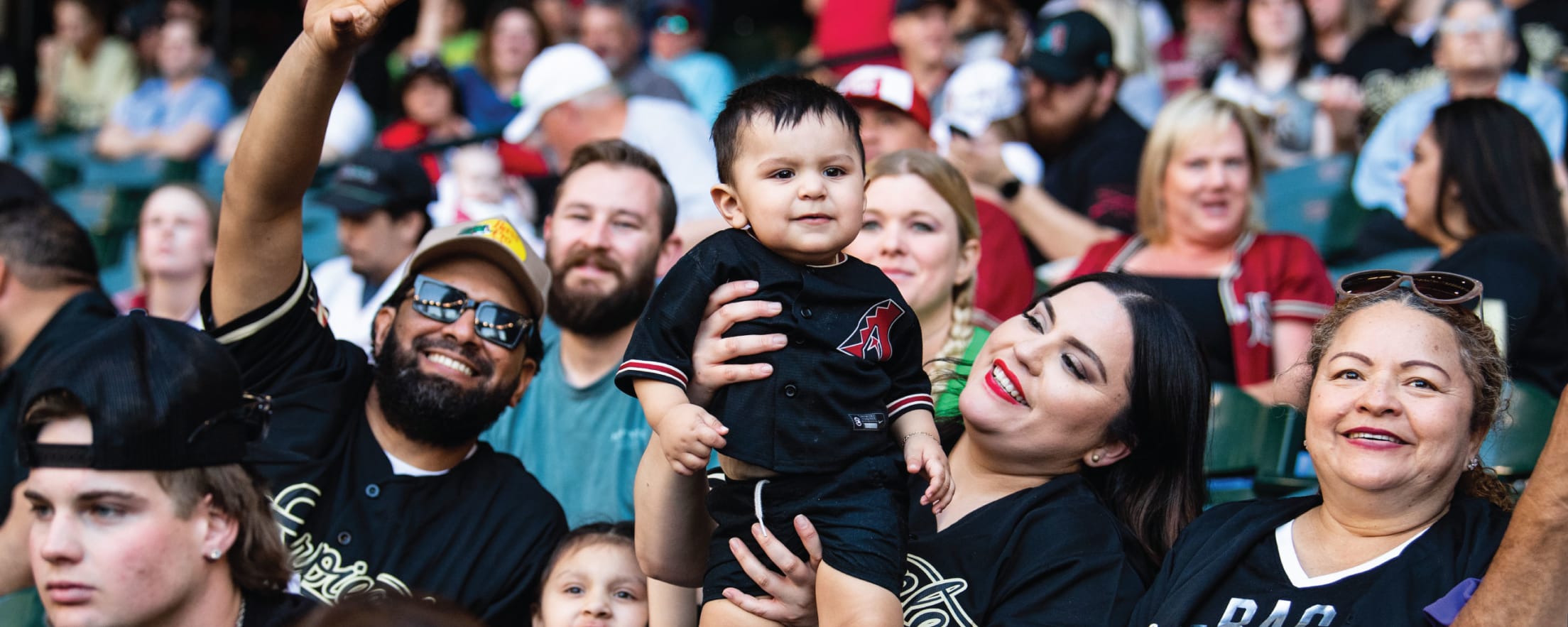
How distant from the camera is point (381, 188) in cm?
589

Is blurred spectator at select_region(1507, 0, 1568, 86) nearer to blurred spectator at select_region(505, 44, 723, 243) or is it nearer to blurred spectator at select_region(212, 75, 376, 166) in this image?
blurred spectator at select_region(505, 44, 723, 243)

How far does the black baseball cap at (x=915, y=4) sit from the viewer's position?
23.7 ft

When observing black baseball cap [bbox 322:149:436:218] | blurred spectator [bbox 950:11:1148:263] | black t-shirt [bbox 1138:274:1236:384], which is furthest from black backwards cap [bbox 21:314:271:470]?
blurred spectator [bbox 950:11:1148:263]

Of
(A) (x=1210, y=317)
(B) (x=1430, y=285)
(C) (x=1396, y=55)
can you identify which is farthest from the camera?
(C) (x=1396, y=55)

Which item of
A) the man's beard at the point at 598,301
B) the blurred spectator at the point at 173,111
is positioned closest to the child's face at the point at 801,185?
the man's beard at the point at 598,301

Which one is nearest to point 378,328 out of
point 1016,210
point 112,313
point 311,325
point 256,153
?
point 311,325

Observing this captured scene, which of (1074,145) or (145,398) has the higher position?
(1074,145)

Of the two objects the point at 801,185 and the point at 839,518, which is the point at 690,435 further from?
the point at 801,185

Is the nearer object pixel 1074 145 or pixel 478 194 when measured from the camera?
pixel 1074 145

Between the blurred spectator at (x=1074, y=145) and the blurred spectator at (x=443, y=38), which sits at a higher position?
the blurred spectator at (x=443, y=38)

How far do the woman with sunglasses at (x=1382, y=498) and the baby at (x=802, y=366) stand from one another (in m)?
0.55

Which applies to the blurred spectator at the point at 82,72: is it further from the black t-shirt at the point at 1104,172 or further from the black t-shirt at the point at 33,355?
the black t-shirt at the point at 1104,172

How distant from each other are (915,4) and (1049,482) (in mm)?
4649

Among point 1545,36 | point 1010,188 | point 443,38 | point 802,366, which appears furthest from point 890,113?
point 443,38
